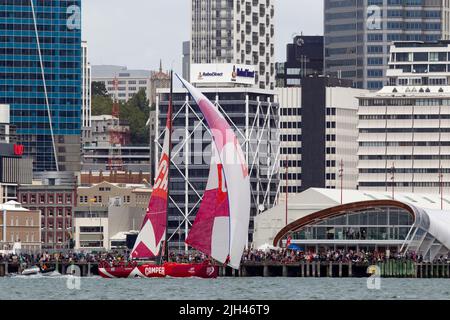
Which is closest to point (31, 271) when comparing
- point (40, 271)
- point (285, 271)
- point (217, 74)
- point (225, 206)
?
point (40, 271)

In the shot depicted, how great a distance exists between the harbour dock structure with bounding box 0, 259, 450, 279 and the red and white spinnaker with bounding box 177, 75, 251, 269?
28372 millimetres

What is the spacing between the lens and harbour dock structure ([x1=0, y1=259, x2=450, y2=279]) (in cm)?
10681

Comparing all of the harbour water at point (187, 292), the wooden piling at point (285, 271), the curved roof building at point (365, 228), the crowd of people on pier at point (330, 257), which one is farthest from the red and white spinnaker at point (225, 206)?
the curved roof building at point (365, 228)

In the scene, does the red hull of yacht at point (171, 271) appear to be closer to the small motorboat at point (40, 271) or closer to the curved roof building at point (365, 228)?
the small motorboat at point (40, 271)

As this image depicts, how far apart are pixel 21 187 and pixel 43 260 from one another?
92332mm

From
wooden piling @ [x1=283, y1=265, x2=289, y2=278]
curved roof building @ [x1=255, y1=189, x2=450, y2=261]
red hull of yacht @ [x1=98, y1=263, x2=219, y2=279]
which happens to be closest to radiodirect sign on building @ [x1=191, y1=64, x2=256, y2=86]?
curved roof building @ [x1=255, y1=189, x2=450, y2=261]

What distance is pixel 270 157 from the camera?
199625mm

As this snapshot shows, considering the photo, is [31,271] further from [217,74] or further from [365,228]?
[217,74]

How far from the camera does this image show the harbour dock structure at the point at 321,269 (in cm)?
10681

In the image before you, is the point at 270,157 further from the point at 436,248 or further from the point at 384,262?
the point at 384,262

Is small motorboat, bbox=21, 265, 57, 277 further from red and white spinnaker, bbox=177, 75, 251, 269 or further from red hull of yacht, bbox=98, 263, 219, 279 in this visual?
red and white spinnaker, bbox=177, 75, 251, 269
